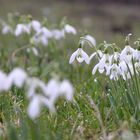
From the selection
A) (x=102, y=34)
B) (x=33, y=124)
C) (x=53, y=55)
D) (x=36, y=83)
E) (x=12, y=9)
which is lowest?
(x=33, y=124)

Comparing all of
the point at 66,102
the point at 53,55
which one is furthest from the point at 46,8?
the point at 66,102

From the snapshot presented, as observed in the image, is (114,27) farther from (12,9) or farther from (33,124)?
(33,124)

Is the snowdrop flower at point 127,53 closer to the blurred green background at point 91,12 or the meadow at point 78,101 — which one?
the meadow at point 78,101

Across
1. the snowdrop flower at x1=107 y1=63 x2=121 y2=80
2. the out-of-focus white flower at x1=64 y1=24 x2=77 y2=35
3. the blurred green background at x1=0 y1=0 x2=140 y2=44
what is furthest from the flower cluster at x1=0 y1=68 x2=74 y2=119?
the blurred green background at x1=0 y1=0 x2=140 y2=44

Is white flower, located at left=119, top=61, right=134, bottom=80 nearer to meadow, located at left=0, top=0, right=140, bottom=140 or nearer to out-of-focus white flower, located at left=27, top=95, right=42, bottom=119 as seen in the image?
meadow, located at left=0, top=0, right=140, bottom=140

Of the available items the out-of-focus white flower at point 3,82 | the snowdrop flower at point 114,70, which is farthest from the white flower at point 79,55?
the out-of-focus white flower at point 3,82

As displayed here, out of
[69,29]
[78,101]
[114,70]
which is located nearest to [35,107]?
[114,70]
